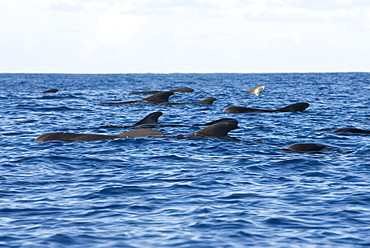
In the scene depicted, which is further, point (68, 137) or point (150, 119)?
point (150, 119)

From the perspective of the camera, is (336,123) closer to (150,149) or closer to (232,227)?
(150,149)

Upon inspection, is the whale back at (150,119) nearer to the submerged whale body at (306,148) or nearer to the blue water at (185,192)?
the blue water at (185,192)

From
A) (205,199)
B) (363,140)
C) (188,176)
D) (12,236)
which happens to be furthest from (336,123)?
(12,236)

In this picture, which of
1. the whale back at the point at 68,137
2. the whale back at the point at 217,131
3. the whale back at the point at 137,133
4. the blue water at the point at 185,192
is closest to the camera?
the blue water at the point at 185,192

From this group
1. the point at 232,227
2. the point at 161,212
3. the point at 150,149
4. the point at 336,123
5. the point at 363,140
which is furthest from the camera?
the point at 336,123

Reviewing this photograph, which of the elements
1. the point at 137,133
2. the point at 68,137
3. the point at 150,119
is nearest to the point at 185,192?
the point at 137,133

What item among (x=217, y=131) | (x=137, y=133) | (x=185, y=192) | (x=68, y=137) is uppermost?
(x=217, y=131)

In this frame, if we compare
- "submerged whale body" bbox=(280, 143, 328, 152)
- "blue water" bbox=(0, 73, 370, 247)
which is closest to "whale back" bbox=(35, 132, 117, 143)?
"blue water" bbox=(0, 73, 370, 247)

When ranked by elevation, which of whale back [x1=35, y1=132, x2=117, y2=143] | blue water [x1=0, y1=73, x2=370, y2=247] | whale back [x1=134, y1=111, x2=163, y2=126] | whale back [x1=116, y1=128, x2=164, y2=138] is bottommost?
blue water [x1=0, y1=73, x2=370, y2=247]

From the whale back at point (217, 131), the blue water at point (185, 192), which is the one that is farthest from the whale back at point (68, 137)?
the whale back at point (217, 131)

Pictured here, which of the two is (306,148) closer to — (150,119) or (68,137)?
(150,119)

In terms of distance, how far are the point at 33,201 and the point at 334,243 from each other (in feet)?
18.4

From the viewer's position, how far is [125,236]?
Answer: 29.0 feet

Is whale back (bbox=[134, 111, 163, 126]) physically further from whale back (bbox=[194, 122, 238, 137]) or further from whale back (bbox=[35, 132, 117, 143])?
whale back (bbox=[194, 122, 238, 137])
